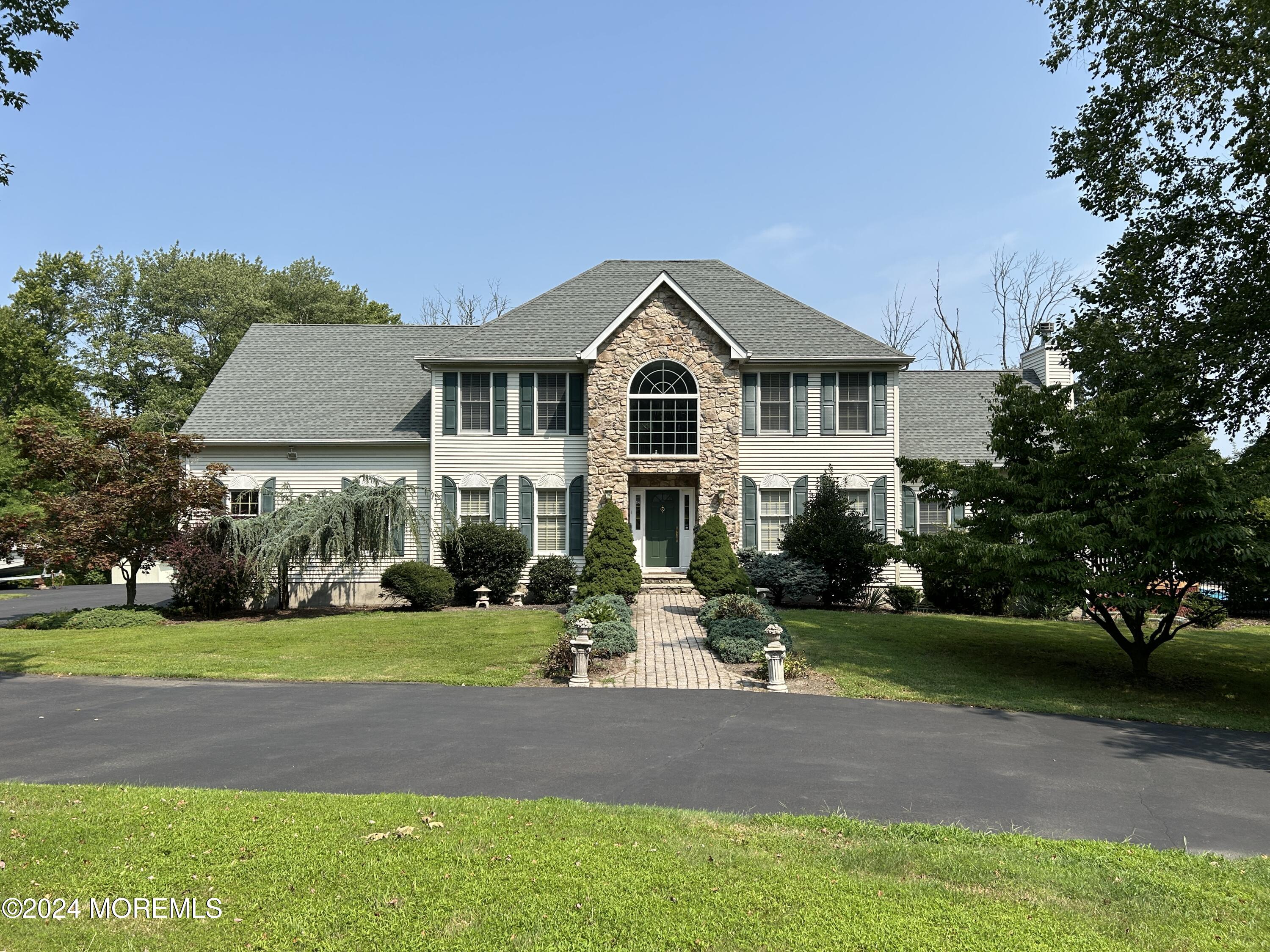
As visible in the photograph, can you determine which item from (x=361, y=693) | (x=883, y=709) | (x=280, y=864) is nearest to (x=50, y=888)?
(x=280, y=864)

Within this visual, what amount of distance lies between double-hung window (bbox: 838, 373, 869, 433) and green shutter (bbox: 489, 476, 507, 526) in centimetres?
966

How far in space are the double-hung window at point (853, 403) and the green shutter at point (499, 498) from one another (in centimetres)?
966

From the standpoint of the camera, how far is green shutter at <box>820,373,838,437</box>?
74.8 ft

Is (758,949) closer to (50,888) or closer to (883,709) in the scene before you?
(50,888)

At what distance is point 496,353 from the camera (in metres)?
22.8

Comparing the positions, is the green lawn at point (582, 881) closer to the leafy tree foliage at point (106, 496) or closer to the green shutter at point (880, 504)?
the leafy tree foliage at point (106, 496)

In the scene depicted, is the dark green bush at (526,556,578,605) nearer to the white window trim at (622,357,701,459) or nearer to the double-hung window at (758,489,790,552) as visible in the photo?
the white window trim at (622,357,701,459)

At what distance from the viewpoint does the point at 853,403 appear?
22844mm

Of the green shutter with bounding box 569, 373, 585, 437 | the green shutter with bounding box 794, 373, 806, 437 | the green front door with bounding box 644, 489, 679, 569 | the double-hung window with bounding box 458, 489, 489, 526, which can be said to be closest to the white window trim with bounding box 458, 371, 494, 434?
the double-hung window with bounding box 458, 489, 489, 526

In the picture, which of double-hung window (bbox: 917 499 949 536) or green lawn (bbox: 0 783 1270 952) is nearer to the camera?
Answer: green lawn (bbox: 0 783 1270 952)

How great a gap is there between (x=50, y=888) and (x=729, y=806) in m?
4.68

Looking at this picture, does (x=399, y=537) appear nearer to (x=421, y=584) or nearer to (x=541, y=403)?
(x=421, y=584)

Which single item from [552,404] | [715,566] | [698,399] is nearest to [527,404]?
[552,404]

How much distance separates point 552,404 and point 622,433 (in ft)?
7.67
